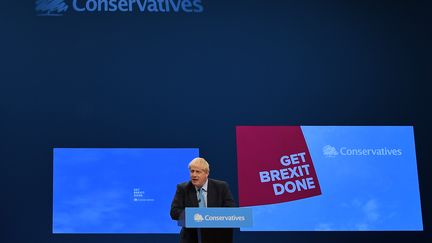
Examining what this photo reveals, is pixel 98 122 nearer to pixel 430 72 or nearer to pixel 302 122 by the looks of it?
pixel 302 122

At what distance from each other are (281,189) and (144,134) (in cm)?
165

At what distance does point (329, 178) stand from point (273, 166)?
2.13ft

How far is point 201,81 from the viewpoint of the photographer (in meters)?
7.16

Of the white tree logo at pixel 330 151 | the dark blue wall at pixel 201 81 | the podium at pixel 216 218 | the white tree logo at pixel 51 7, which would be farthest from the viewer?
the white tree logo at pixel 51 7

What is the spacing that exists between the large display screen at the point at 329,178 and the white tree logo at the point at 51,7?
97.5 inches

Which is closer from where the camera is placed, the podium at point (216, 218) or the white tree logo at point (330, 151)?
the podium at point (216, 218)

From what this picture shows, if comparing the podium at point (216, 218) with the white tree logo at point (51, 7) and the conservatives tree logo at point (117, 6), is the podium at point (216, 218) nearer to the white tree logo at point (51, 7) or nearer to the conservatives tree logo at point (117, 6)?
the conservatives tree logo at point (117, 6)

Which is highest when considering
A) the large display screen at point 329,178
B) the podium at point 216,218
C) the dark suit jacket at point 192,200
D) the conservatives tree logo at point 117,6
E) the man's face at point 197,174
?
the conservatives tree logo at point 117,6

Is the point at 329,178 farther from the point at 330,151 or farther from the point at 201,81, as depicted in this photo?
the point at 201,81

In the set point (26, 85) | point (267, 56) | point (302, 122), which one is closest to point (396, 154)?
point (302, 122)

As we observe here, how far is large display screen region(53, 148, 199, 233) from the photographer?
22.0 feet

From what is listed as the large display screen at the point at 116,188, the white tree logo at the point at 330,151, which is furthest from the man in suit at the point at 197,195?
the white tree logo at the point at 330,151

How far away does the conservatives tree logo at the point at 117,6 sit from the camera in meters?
→ 7.20

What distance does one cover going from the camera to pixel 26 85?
6973 millimetres
